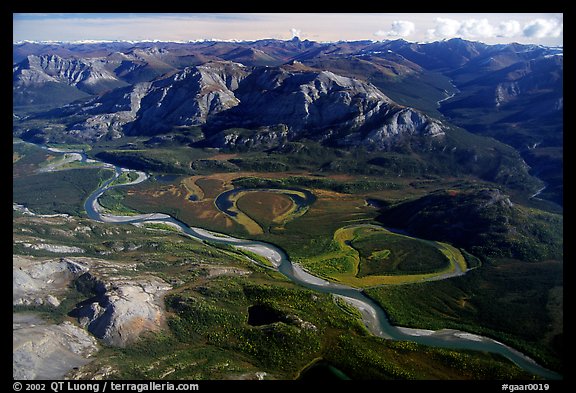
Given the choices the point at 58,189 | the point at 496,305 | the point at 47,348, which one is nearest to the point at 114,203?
the point at 58,189

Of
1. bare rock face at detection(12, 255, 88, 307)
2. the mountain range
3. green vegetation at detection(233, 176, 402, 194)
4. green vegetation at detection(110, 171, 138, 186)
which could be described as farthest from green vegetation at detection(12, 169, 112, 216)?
the mountain range

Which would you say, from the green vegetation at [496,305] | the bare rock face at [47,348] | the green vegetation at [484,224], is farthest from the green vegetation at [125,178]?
the green vegetation at [496,305]

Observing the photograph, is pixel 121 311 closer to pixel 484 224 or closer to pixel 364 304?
pixel 364 304

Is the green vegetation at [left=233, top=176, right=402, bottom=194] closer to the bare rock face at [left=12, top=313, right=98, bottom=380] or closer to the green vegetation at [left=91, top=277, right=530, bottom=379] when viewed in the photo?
the green vegetation at [left=91, top=277, right=530, bottom=379]

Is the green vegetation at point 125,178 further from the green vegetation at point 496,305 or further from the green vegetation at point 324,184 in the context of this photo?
the green vegetation at point 496,305

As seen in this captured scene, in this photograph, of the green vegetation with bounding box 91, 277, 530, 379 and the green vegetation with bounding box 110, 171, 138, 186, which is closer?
the green vegetation with bounding box 91, 277, 530, 379

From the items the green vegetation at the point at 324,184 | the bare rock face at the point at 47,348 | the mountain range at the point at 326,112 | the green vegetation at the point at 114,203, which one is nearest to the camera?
the bare rock face at the point at 47,348

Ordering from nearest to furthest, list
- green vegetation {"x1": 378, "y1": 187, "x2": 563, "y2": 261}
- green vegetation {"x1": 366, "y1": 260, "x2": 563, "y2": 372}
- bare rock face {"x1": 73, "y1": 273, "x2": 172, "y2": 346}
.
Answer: bare rock face {"x1": 73, "y1": 273, "x2": 172, "y2": 346} → green vegetation {"x1": 366, "y1": 260, "x2": 563, "y2": 372} → green vegetation {"x1": 378, "y1": 187, "x2": 563, "y2": 261}

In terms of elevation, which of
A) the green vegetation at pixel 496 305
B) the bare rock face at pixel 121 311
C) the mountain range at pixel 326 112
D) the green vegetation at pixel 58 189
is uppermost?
the mountain range at pixel 326 112

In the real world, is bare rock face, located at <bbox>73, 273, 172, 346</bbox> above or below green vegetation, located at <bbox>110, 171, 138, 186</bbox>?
above
